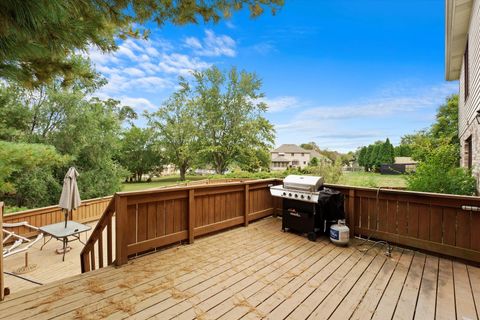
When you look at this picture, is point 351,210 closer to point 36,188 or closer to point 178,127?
point 36,188

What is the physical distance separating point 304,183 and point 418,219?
66.5 inches

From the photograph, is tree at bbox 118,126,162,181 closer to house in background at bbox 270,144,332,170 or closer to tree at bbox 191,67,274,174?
tree at bbox 191,67,274,174

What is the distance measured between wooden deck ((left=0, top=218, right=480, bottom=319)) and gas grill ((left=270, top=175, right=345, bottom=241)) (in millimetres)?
566

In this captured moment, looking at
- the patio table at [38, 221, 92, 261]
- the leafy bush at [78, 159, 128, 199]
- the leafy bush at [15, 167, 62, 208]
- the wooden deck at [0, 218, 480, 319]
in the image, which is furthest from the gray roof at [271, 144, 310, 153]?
the wooden deck at [0, 218, 480, 319]

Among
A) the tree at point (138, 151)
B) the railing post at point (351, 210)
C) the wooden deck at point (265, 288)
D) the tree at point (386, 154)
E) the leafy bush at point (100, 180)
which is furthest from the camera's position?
the tree at point (386, 154)

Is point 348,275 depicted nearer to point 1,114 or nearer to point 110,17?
point 110,17

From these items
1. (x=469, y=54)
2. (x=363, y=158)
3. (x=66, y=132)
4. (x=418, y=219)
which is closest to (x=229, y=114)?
(x=66, y=132)

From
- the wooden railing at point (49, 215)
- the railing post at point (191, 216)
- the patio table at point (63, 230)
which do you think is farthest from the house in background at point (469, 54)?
the patio table at point (63, 230)

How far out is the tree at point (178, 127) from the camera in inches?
894

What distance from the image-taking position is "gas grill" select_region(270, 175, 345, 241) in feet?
12.3

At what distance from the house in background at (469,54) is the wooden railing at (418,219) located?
1.81 meters

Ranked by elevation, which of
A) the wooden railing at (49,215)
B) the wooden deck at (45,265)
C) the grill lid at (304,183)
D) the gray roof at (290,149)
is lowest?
the wooden deck at (45,265)

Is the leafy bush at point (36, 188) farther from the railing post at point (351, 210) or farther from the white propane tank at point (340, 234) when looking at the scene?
the railing post at point (351, 210)

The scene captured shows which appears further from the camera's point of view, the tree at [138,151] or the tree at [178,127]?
the tree at [138,151]
